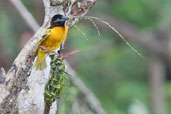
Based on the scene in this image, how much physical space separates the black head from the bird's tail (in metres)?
0.13

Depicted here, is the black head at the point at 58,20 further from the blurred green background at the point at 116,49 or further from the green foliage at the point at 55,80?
the blurred green background at the point at 116,49

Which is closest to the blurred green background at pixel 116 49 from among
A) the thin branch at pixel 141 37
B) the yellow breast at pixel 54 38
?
the thin branch at pixel 141 37

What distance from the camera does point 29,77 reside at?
9.27 ft

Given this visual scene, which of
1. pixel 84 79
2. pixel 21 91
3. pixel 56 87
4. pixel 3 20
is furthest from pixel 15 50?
pixel 56 87

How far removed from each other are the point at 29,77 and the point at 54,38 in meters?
0.28

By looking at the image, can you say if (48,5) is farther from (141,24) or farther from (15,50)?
(141,24)

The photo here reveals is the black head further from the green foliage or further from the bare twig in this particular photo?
the bare twig

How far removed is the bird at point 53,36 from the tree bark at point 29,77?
0.03 meters

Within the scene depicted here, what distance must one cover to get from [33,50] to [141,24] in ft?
→ 14.5

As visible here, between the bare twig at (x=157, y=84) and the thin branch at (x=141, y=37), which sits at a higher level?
the thin branch at (x=141, y=37)

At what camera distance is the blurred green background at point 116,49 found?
6.34m

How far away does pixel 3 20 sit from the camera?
6.13m

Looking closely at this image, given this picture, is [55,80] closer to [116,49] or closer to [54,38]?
[54,38]

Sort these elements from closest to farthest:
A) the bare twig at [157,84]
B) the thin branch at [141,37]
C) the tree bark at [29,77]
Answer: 1. the tree bark at [29,77]
2. the thin branch at [141,37]
3. the bare twig at [157,84]
